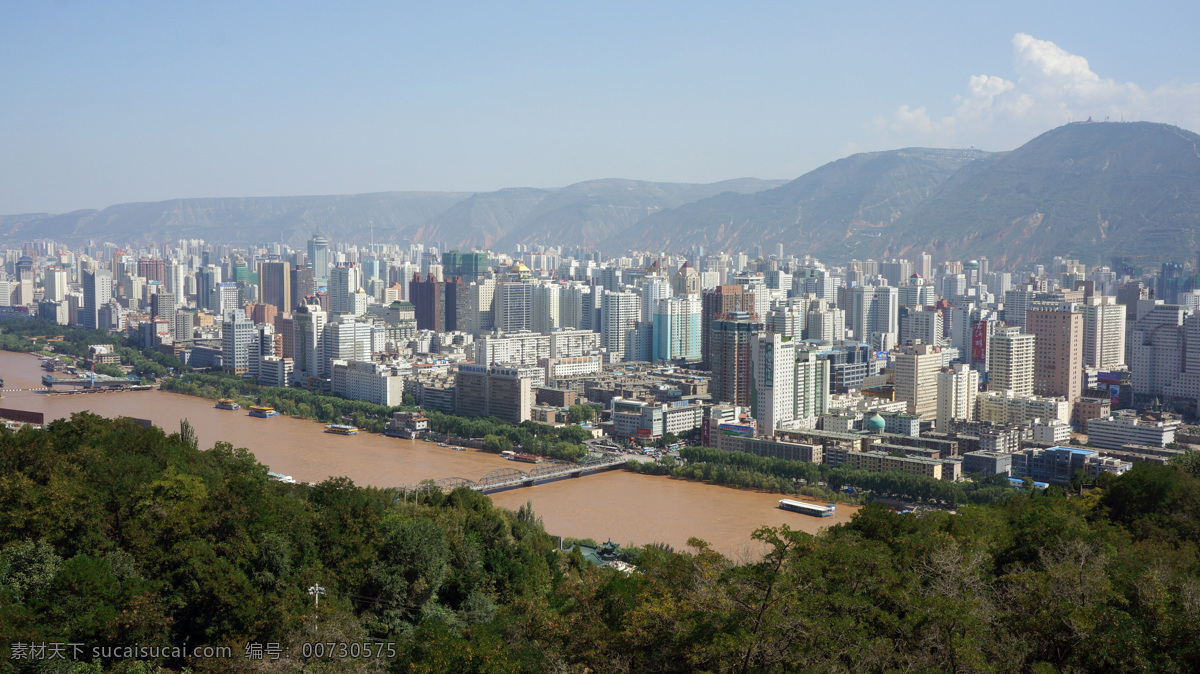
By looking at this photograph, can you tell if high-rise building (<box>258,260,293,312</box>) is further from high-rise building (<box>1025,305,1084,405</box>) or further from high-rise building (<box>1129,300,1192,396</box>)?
high-rise building (<box>1129,300,1192,396</box>)

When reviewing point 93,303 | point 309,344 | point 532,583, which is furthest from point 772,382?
point 93,303

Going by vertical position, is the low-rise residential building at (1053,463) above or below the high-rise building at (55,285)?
below

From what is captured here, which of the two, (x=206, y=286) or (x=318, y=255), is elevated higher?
(x=318, y=255)

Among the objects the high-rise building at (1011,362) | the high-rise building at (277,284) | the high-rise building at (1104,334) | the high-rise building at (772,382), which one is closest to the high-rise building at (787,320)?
the high-rise building at (1011,362)

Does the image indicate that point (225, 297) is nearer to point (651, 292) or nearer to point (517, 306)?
point (517, 306)

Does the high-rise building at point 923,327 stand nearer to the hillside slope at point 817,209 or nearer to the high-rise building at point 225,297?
the high-rise building at point 225,297

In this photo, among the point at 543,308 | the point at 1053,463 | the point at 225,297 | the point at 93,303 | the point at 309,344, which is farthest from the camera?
the point at 225,297

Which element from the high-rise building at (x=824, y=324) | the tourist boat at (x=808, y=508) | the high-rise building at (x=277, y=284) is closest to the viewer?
the tourist boat at (x=808, y=508)
